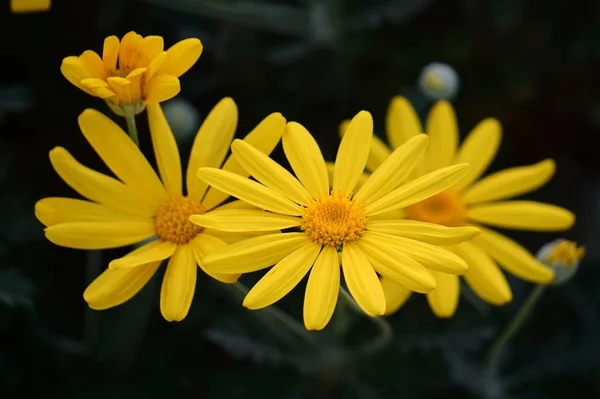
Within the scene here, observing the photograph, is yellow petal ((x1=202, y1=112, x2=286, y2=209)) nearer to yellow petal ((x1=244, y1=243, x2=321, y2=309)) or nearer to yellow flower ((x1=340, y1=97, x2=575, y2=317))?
yellow petal ((x1=244, y1=243, x2=321, y2=309))

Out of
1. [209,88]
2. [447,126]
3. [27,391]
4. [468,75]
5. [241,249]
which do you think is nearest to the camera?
[241,249]

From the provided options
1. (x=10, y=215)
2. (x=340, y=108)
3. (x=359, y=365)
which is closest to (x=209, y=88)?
(x=340, y=108)

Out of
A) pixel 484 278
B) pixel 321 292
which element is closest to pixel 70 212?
pixel 321 292

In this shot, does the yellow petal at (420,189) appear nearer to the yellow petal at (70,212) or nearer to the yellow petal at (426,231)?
the yellow petal at (426,231)

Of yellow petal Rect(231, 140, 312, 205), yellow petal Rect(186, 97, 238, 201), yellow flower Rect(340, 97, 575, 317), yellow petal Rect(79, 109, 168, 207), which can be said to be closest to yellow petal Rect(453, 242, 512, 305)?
yellow flower Rect(340, 97, 575, 317)

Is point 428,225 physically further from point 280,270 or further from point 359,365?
point 359,365

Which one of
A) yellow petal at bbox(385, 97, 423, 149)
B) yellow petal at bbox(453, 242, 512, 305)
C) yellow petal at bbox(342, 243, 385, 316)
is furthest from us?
yellow petal at bbox(385, 97, 423, 149)
